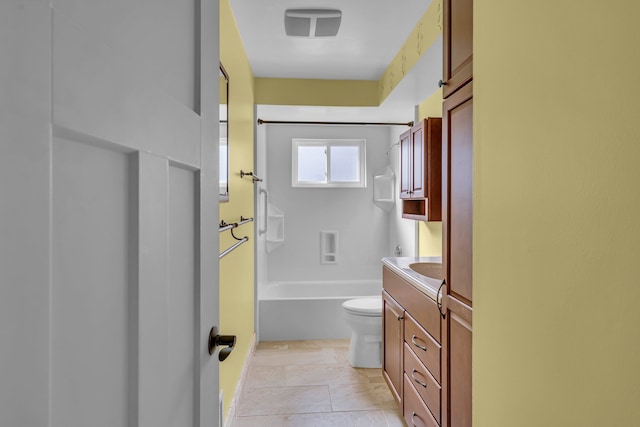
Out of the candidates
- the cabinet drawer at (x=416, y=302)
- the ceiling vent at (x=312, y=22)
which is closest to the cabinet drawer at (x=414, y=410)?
the cabinet drawer at (x=416, y=302)

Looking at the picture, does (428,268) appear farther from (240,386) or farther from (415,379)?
(240,386)

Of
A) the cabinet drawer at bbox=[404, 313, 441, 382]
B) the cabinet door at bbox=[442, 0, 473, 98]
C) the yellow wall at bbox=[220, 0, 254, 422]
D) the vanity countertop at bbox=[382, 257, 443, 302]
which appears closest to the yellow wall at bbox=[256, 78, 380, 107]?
the yellow wall at bbox=[220, 0, 254, 422]

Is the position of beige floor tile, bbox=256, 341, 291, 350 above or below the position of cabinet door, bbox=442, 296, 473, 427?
below

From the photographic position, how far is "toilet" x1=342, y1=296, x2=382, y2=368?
2682 mm

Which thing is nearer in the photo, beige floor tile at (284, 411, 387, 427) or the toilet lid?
beige floor tile at (284, 411, 387, 427)

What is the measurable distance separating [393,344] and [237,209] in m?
1.30

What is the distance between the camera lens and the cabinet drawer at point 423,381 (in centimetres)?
151

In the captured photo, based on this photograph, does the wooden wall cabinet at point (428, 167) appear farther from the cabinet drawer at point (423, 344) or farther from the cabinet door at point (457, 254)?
the cabinet door at point (457, 254)

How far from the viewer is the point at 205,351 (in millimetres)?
790

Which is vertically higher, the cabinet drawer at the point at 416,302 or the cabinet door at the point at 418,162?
the cabinet door at the point at 418,162

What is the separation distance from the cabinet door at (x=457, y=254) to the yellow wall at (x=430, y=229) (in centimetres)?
148
